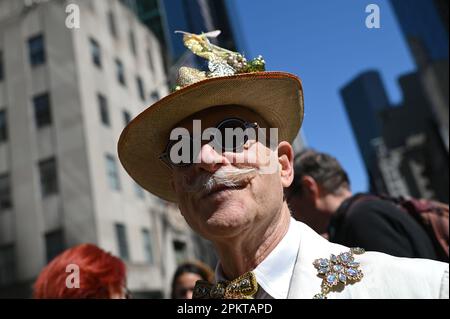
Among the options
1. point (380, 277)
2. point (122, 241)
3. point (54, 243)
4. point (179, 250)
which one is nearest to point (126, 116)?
point (122, 241)

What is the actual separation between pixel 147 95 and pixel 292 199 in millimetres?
22561

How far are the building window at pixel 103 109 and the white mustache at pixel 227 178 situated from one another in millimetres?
19282

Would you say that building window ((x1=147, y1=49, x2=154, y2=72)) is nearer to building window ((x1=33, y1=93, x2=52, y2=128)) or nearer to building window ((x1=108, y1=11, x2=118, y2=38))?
building window ((x1=108, y1=11, x2=118, y2=38))

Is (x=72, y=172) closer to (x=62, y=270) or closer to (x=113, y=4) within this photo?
(x=113, y=4)

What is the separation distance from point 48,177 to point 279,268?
62.8ft

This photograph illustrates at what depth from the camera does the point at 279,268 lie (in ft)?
5.33

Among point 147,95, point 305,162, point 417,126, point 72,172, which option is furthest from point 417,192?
point 305,162

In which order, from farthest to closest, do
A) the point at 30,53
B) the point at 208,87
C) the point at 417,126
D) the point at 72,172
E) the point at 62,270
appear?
the point at 417,126, the point at 30,53, the point at 72,172, the point at 62,270, the point at 208,87

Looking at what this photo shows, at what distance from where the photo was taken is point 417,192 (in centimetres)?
5466

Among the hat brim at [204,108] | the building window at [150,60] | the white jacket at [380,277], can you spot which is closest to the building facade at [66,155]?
the building window at [150,60]

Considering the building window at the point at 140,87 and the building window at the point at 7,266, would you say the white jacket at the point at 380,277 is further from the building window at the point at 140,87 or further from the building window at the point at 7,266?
the building window at the point at 140,87

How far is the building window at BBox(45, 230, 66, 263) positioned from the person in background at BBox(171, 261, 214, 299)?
48.9ft

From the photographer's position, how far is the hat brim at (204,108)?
5.75ft

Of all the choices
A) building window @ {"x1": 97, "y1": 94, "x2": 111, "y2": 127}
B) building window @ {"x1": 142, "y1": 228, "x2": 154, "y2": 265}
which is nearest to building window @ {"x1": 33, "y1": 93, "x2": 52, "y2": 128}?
building window @ {"x1": 97, "y1": 94, "x2": 111, "y2": 127}
